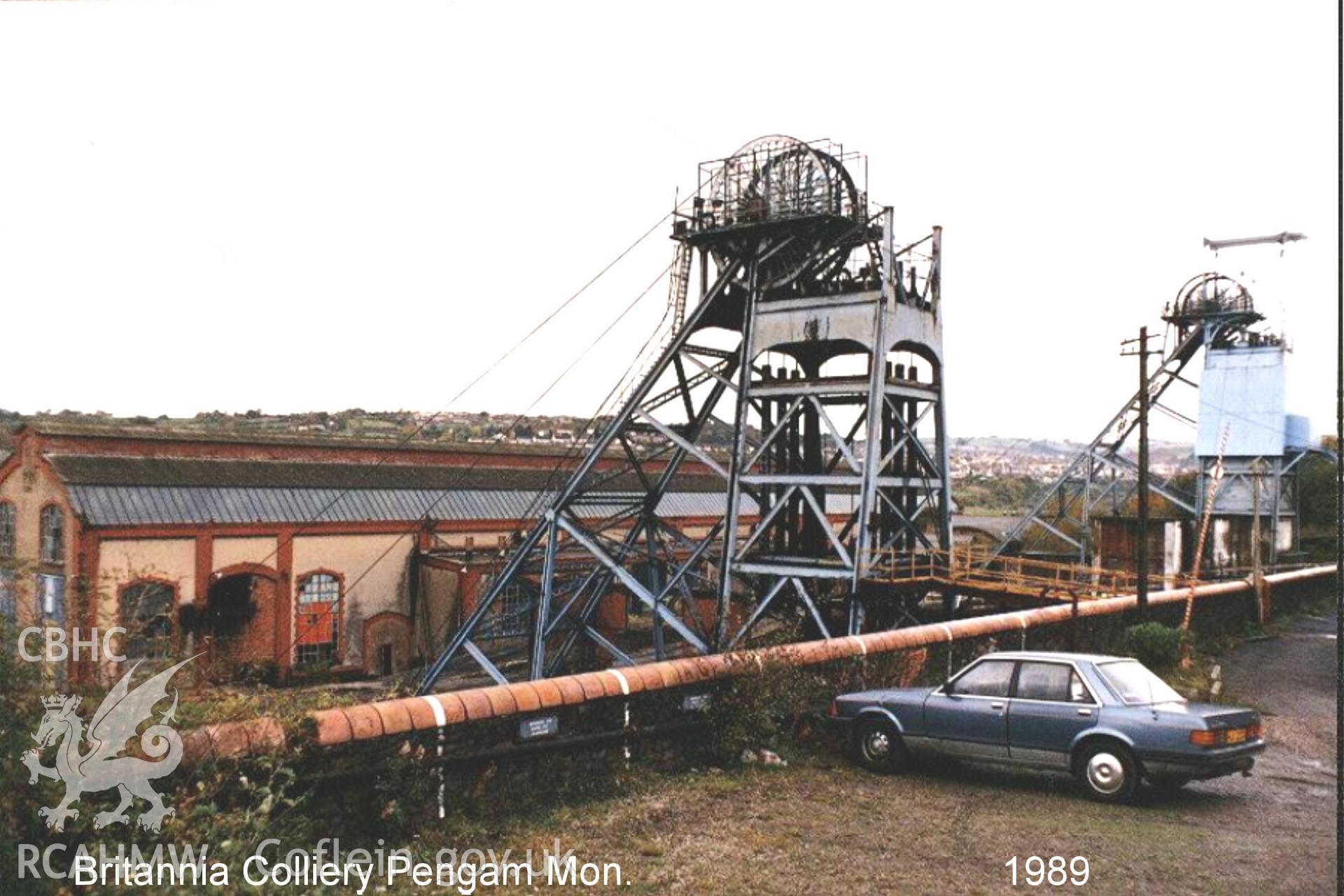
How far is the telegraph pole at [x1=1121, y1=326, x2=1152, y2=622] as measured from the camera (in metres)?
19.6

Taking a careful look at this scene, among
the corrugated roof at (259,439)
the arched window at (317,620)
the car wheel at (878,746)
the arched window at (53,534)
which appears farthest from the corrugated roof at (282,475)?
the car wheel at (878,746)

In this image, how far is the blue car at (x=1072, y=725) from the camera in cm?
907

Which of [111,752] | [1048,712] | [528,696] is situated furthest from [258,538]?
[1048,712]

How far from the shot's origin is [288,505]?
1214 inches

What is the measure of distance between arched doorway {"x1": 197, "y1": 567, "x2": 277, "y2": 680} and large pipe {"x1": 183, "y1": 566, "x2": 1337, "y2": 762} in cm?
2016

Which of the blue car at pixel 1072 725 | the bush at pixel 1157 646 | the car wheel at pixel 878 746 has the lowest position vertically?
the bush at pixel 1157 646

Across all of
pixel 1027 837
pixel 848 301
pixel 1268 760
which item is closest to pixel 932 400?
pixel 848 301

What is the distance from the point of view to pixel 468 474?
38281 mm

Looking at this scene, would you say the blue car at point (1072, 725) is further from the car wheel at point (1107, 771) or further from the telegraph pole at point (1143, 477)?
the telegraph pole at point (1143, 477)

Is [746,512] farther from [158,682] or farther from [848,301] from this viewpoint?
[158,682]

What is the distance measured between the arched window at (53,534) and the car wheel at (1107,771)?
1027 inches

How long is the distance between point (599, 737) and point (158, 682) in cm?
385

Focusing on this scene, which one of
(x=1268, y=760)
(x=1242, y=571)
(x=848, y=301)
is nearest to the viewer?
(x=1268, y=760)

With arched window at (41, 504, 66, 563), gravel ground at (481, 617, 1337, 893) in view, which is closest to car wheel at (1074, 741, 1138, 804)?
gravel ground at (481, 617, 1337, 893)
